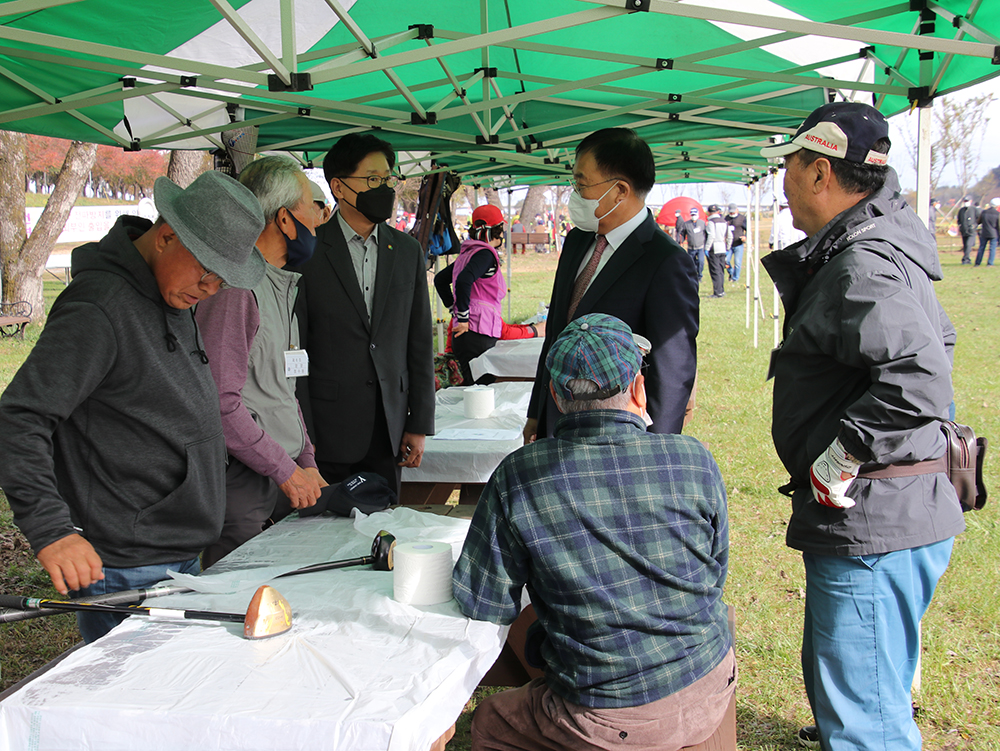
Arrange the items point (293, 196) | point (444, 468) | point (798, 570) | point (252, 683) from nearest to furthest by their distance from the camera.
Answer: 1. point (252, 683)
2. point (293, 196)
3. point (444, 468)
4. point (798, 570)

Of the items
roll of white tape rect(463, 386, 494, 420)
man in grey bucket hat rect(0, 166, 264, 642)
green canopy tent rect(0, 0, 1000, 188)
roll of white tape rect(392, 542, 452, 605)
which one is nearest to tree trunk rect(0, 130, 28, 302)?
green canopy tent rect(0, 0, 1000, 188)

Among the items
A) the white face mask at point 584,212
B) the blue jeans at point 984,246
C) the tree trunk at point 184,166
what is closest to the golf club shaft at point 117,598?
the white face mask at point 584,212

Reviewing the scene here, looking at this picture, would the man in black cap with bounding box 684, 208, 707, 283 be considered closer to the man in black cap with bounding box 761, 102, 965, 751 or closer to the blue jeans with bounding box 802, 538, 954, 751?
the man in black cap with bounding box 761, 102, 965, 751

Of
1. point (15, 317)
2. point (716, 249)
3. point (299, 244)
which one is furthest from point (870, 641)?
point (716, 249)

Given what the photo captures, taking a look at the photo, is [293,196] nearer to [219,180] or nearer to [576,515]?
[219,180]

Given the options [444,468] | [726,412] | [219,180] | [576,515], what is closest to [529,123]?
[726,412]

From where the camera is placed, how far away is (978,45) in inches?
93.4

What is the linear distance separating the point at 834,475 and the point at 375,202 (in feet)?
5.94

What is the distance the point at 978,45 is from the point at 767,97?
2681 millimetres

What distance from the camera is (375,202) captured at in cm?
277

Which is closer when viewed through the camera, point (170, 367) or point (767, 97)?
point (170, 367)

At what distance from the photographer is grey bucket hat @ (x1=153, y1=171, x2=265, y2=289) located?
65.2 inches

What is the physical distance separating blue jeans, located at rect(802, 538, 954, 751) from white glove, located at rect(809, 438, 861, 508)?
16 cm

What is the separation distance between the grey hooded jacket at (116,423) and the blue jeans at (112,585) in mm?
23
